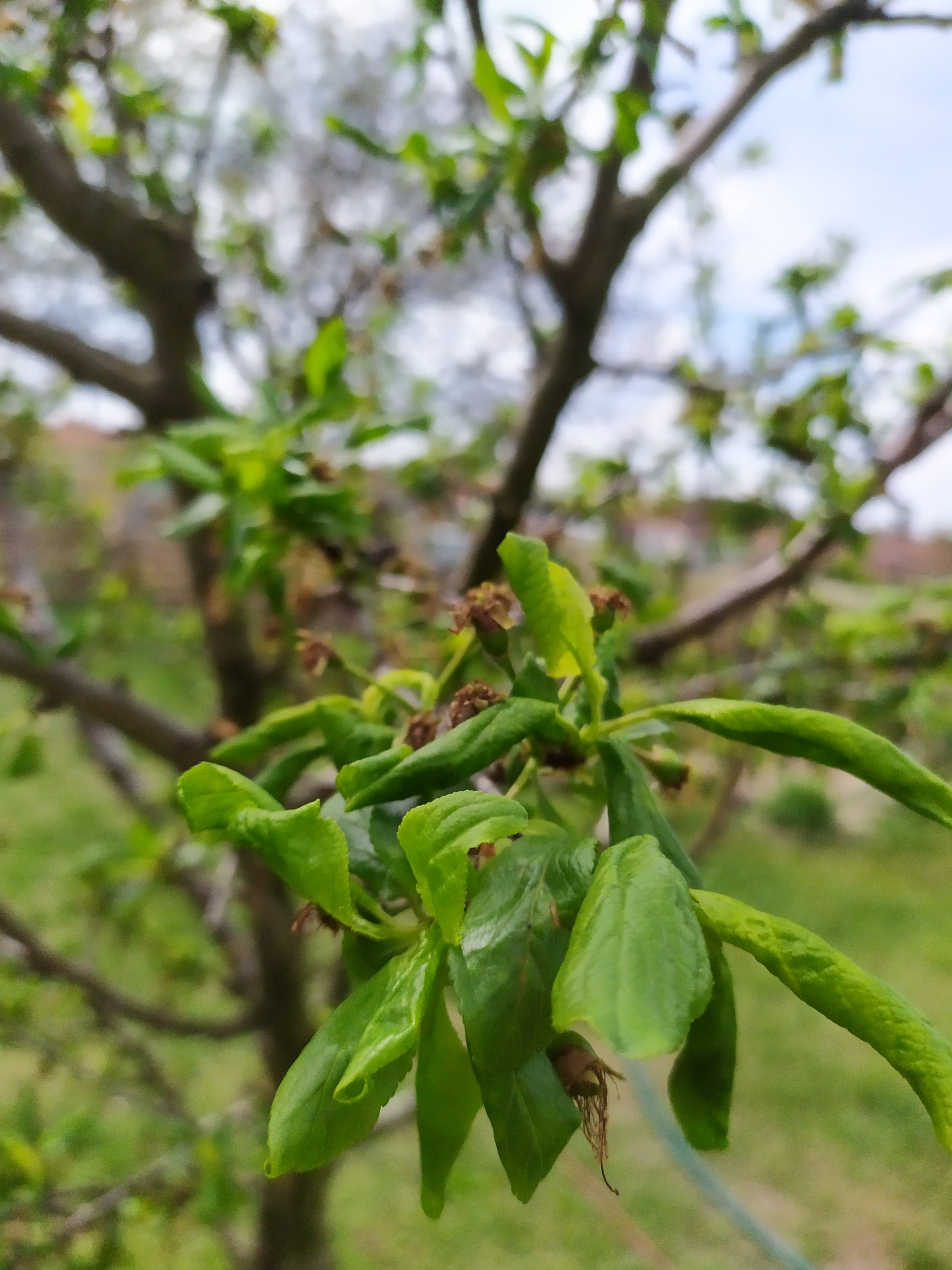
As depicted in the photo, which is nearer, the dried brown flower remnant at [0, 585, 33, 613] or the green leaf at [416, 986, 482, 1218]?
the green leaf at [416, 986, 482, 1218]

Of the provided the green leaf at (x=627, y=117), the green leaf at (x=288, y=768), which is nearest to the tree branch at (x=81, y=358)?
the green leaf at (x=627, y=117)

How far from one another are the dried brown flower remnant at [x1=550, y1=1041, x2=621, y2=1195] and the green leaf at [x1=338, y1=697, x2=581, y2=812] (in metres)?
0.09

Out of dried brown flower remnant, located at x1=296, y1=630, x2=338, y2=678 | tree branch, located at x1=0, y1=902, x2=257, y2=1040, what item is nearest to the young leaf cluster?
dried brown flower remnant, located at x1=296, y1=630, x2=338, y2=678

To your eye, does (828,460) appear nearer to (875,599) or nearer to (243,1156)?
(875,599)

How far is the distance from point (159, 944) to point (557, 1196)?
3.46 feet

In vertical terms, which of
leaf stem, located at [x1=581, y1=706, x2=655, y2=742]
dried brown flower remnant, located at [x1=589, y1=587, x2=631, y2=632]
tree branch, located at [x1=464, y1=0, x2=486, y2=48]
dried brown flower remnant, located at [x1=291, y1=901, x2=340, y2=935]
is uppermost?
tree branch, located at [x1=464, y1=0, x2=486, y2=48]

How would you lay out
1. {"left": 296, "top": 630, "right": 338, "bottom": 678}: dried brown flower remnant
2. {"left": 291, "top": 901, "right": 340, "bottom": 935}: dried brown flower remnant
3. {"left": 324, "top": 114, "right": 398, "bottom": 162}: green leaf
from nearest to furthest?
{"left": 291, "top": 901, "right": 340, "bottom": 935}: dried brown flower remnant, {"left": 296, "top": 630, "right": 338, "bottom": 678}: dried brown flower remnant, {"left": 324, "top": 114, "right": 398, "bottom": 162}: green leaf

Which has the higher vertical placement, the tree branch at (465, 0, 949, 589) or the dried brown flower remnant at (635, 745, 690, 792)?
the tree branch at (465, 0, 949, 589)

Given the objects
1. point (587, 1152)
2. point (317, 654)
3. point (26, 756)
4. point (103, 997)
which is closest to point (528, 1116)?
point (317, 654)

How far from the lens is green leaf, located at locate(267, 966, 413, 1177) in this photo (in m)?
0.24

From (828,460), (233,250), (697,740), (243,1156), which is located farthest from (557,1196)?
(233,250)

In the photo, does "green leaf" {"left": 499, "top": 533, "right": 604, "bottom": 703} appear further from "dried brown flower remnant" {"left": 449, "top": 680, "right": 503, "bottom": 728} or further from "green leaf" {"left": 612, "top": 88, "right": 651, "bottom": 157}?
"green leaf" {"left": 612, "top": 88, "right": 651, "bottom": 157}

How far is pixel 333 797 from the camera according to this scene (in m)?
0.32

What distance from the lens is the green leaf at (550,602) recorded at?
0.31m
